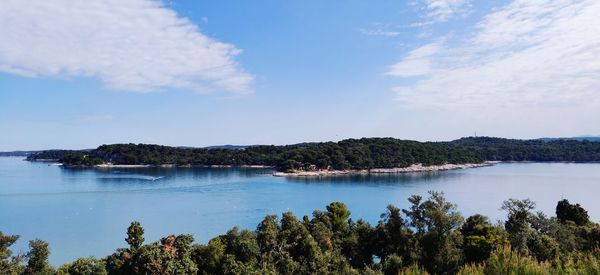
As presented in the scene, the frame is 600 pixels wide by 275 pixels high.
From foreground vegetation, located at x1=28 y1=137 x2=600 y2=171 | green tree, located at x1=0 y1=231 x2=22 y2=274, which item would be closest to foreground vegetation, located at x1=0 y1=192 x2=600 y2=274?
green tree, located at x1=0 y1=231 x2=22 y2=274

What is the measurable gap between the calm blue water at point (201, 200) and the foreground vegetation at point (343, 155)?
12924 millimetres

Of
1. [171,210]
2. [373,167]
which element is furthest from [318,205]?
[373,167]

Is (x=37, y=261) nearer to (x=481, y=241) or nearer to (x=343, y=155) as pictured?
(x=481, y=241)

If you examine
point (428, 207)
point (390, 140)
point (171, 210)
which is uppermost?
point (390, 140)

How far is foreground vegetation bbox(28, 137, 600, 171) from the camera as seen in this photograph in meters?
86.2

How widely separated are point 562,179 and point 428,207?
6046cm

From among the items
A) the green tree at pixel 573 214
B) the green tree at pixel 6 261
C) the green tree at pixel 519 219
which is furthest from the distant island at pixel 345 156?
A: the green tree at pixel 6 261

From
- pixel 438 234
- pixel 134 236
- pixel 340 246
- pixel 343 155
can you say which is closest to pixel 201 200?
pixel 340 246

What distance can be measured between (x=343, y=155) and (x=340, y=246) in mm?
70278

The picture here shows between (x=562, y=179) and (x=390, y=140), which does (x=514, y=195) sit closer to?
(x=562, y=179)

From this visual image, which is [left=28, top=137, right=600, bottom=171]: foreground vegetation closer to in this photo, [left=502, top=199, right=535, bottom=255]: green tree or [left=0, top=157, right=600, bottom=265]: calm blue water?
[left=0, top=157, right=600, bottom=265]: calm blue water

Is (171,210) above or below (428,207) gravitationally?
below

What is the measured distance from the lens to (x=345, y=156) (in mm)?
88750

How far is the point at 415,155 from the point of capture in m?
93.6
